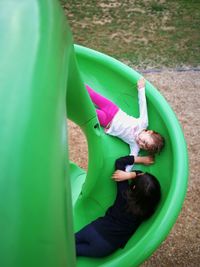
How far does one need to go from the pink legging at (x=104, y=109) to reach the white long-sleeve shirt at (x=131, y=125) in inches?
0.9

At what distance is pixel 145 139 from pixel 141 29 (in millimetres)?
1666

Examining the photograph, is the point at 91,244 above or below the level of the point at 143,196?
below

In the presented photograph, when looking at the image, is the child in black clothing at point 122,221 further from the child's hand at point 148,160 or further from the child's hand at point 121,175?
the child's hand at point 148,160

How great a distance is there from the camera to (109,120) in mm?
2236

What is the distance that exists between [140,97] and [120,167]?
341mm

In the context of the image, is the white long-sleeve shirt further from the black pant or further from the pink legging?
the black pant

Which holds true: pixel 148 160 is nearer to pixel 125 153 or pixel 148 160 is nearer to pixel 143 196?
pixel 125 153

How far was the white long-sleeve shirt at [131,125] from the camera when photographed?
220cm

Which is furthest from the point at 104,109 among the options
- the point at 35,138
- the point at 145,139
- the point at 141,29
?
the point at 141,29

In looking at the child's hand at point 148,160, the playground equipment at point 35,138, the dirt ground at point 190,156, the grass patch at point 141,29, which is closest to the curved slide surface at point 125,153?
the child's hand at point 148,160

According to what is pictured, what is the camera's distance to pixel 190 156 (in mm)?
2689

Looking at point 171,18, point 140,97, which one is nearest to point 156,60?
point 171,18

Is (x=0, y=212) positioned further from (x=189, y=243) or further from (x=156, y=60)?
(x=156, y=60)

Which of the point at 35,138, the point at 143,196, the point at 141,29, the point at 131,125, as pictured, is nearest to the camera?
the point at 35,138
